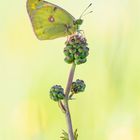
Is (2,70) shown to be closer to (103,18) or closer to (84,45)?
(103,18)

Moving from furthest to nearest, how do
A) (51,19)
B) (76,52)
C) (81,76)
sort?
(81,76) < (51,19) < (76,52)

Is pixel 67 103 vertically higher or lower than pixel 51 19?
lower

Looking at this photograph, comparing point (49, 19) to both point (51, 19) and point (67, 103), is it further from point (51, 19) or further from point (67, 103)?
point (67, 103)

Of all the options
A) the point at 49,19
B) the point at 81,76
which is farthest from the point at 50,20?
the point at 81,76

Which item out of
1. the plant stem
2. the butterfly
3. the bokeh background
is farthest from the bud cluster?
the bokeh background

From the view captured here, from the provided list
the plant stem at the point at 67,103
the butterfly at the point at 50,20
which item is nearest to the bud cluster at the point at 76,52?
the plant stem at the point at 67,103

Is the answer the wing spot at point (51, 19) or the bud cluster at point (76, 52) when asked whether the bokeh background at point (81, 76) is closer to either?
the wing spot at point (51, 19)

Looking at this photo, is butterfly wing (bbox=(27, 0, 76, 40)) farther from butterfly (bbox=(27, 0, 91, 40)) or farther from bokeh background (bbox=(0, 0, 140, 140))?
bokeh background (bbox=(0, 0, 140, 140))

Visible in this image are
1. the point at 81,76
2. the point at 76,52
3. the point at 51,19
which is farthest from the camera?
the point at 81,76

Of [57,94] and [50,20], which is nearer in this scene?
[57,94]

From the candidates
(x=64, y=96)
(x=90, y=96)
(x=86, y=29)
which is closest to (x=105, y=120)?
(x=90, y=96)
